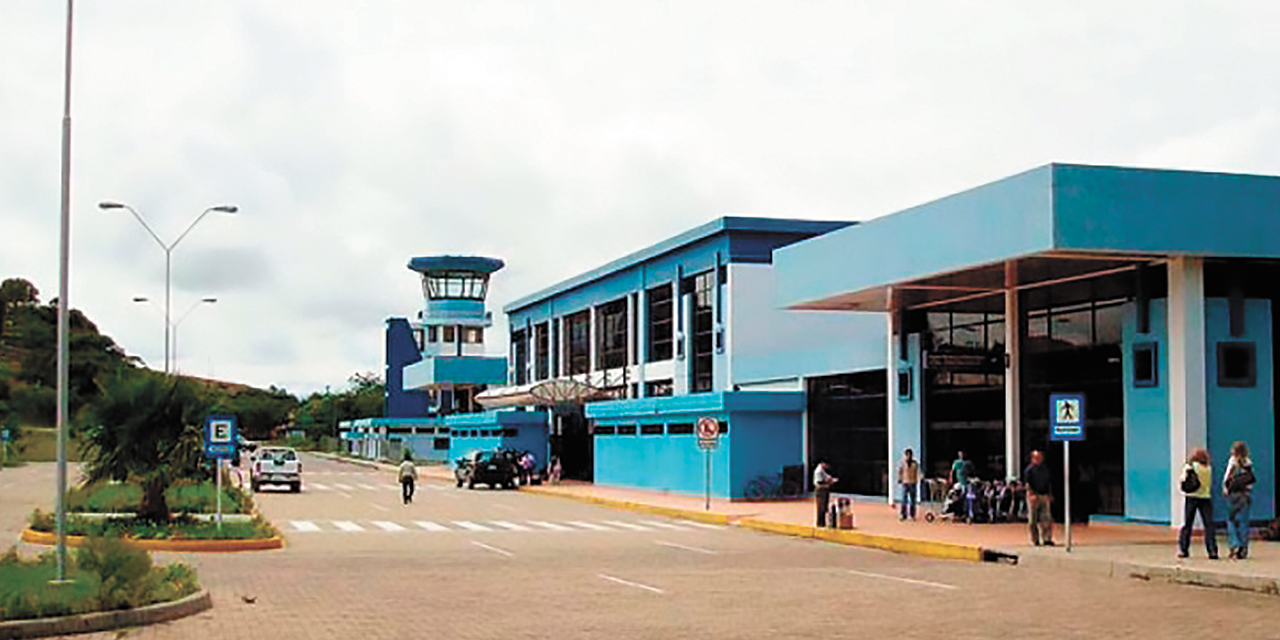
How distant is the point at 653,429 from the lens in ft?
185

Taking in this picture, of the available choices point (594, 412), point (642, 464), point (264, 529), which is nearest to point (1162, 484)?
point (264, 529)

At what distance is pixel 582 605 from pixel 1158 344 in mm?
15970

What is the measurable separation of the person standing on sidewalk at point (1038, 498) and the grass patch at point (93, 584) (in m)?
14.7

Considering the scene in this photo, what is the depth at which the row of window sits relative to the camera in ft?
171

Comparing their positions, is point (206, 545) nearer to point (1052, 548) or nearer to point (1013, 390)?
point (1052, 548)

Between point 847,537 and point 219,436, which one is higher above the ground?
point 219,436

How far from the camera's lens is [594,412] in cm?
6309

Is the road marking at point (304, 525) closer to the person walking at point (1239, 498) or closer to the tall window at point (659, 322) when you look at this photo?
the person walking at point (1239, 498)

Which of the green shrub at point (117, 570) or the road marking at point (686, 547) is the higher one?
the green shrub at point (117, 570)

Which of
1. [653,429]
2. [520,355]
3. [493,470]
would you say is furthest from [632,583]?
[520,355]

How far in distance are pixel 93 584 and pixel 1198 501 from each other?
16107 millimetres

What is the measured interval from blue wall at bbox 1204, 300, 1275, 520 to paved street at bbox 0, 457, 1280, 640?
6.55 m

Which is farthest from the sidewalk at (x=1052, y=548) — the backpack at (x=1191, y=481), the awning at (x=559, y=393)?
the awning at (x=559, y=393)

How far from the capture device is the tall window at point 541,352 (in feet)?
290
